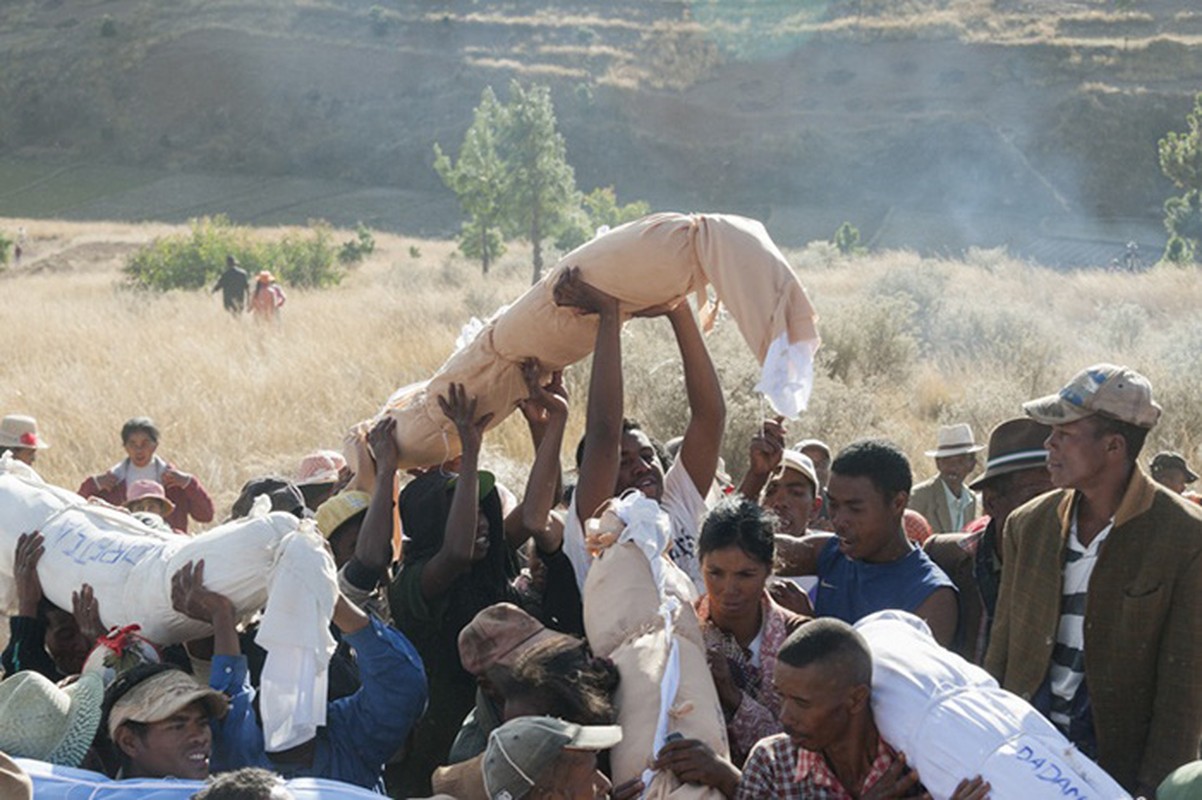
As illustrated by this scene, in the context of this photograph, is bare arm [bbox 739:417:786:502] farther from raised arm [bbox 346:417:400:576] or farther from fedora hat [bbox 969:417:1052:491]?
raised arm [bbox 346:417:400:576]

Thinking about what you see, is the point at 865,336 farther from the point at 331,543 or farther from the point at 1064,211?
the point at 1064,211

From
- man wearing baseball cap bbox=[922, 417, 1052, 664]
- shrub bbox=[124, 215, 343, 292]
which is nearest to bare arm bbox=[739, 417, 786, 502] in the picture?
man wearing baseball cap bbox=[922, 417, 1052, 664]

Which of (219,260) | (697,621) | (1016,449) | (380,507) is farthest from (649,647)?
(219,260)

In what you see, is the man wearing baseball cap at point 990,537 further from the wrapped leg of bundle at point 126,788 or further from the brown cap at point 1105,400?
the wrapped leg of bundle at point 126,788

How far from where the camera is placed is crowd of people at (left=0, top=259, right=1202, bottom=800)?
3.47 m

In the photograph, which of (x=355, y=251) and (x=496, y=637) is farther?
(x=355, y=251)

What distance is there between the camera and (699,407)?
520cm

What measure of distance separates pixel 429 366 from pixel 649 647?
11.2 metres

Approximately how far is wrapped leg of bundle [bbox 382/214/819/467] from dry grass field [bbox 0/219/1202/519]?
308cm

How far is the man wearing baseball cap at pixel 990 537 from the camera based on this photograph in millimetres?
4723

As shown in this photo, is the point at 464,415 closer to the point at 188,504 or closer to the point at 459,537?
the point at 459,537

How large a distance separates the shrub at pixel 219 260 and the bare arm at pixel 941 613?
25.4 metres

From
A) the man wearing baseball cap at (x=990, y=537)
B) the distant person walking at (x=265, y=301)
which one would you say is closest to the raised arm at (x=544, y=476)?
the man wearing baseball cap at (x=990, y=537)

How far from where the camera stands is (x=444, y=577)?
Result: 477 cm
